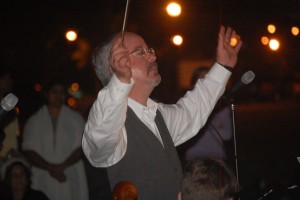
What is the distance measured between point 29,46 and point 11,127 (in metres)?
11.3

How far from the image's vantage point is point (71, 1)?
27.3 feet

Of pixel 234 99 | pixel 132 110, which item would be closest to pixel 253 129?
pixel 234 99

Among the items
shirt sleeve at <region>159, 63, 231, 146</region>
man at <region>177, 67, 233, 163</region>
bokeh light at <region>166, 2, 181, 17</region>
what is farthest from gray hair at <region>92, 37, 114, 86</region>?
bokeh light at <region>166, 2, 181, 17</region>

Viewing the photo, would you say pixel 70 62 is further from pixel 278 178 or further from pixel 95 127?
pixel 95 127

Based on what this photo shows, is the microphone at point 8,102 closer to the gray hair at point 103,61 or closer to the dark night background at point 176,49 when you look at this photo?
the gray hair at point 103,61

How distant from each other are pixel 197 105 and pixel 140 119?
50cm

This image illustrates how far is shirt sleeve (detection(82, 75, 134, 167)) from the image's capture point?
2.39 meters

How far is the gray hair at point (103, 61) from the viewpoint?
2.90 metres

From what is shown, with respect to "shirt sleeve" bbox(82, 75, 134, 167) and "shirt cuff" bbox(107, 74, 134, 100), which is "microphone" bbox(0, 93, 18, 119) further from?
"shirt cuff" bbox(107, 74, 134, 100)

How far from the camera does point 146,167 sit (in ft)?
8.56

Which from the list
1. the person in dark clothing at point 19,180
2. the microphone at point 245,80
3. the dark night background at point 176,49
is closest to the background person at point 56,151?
the person in dark clothing at point 19,180

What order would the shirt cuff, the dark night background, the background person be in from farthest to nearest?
1. the dark night background
2. the background person
3. the shirt cuff

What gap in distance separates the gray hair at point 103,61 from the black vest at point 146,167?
0.28 metres

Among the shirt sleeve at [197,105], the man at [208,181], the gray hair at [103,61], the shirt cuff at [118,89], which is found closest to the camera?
the man at [208,181]
